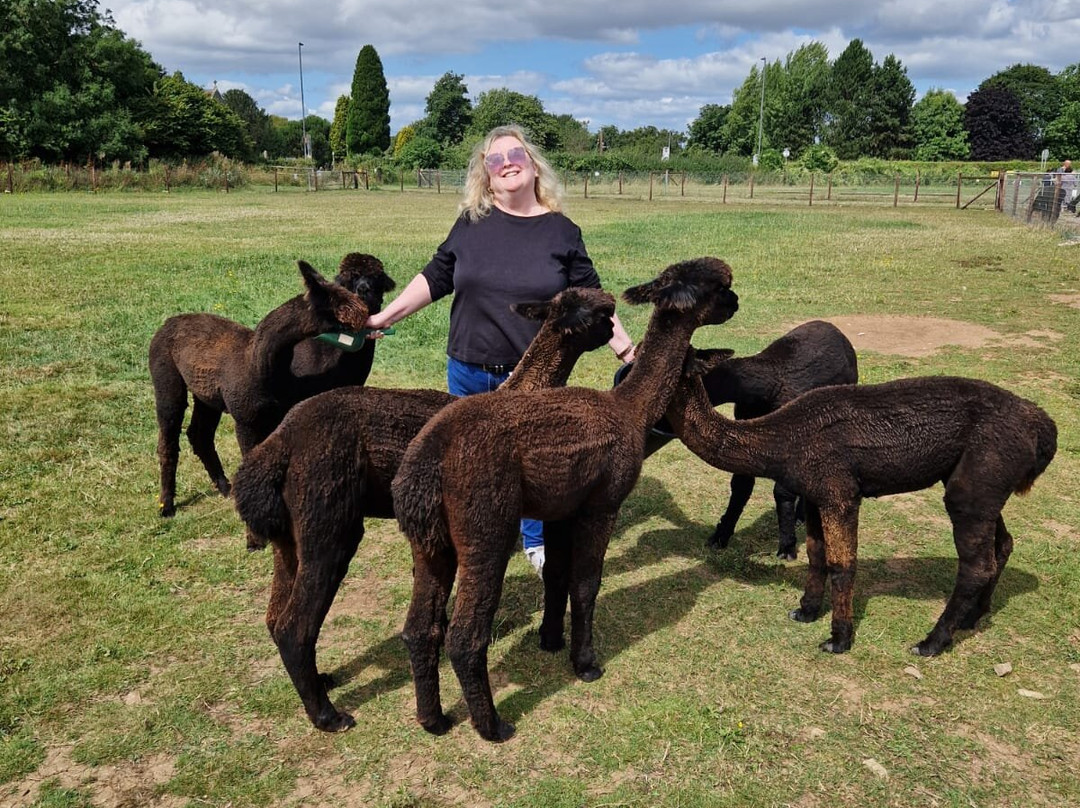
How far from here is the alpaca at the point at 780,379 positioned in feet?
19.2

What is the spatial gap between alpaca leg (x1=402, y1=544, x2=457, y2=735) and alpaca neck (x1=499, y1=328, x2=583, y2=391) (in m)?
1.04

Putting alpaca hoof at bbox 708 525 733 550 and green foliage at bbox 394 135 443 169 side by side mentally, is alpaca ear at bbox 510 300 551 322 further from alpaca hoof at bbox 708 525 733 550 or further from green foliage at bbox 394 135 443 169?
green foliage at bbox 394 135 443 169

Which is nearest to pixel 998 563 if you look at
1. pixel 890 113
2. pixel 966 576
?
pixel 966 576

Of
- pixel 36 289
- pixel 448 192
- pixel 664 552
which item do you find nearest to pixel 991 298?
pixel 664 552

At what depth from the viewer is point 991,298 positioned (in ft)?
Result: 51.8

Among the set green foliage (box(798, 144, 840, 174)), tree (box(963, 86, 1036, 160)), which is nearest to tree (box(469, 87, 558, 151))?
green foliage (box(798, 144, 840, 174))

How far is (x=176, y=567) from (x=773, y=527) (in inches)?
193

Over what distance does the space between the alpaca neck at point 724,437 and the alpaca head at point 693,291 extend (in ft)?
1.56

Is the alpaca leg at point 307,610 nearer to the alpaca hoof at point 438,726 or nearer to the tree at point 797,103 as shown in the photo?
the alpaca hoof at point 438,726

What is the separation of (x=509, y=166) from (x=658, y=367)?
63.6 inches

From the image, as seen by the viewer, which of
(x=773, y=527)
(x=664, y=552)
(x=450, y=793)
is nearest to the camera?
(x=450, y=793)

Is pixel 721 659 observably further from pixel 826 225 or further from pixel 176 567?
pixel 826 225

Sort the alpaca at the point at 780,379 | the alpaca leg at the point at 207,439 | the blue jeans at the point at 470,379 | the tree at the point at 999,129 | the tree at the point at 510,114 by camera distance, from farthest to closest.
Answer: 1. the tree at the point at 999,129
2. the tree at the point at 510,114
3. the alpaca leg at the point at 207,439
4. the alpaca at the point at 780,379
5. the blue jeans at the point at 470,379

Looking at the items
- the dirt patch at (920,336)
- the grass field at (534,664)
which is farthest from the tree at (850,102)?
the grass field at (534,664)
